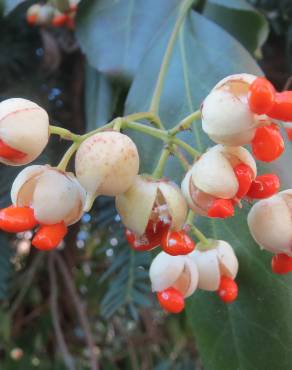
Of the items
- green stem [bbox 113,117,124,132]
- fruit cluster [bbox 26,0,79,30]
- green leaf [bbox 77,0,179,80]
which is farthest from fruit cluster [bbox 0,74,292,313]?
fruit cluster [bbox 26,0,79,30]

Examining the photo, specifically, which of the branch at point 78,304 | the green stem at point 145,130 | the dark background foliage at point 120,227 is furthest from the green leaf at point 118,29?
the branch at point 78,304

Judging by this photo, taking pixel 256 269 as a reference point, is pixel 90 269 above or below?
below

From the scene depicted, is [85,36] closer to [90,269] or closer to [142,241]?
[142,241]

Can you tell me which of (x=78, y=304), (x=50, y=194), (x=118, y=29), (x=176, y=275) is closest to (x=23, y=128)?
(x=50, y=194)

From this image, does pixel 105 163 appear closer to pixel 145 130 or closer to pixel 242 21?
pixel 145 130

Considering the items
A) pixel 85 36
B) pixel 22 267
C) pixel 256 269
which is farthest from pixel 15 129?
pixel 22 267

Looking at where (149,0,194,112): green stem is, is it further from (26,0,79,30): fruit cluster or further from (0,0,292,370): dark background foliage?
(26,0,79,30): fruit cluster
